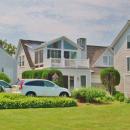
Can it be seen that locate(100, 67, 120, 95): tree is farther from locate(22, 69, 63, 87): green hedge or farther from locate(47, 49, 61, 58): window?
locate(47, 49, 61, 58): window

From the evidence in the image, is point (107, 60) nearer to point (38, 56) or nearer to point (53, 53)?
point (53, 53)

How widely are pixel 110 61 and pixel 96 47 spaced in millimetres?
Result: 4576

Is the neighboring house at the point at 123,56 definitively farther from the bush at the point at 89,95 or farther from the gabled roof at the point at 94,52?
the bush at the point at 89,95

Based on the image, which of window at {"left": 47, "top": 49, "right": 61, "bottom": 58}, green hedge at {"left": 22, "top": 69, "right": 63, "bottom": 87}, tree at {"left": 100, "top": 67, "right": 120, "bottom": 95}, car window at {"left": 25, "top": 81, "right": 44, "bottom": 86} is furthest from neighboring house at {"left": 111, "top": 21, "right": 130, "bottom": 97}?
car window at {"left": 25, "top": 81, "right": 44, "bottom": 86}

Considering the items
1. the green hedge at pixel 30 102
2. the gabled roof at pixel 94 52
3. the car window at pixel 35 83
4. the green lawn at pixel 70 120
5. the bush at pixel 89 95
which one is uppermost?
the gabled roof at pixel 94 52

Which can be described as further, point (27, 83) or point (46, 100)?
point (27, 83)

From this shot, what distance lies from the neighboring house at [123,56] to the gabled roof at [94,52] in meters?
13.9

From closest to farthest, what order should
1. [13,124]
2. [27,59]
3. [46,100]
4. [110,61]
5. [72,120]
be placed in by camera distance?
[13,124]
[72,120]
[46,100]
[27,59]
[110,61]

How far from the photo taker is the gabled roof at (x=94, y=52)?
64.1 meters

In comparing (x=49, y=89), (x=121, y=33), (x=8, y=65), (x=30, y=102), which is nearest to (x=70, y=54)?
(x=8, y=65)

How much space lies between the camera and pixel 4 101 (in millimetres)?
23688

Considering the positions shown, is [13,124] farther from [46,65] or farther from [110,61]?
[110,61]

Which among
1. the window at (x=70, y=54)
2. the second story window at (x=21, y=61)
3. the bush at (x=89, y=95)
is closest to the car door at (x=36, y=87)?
the bush at (x=89, y=95)

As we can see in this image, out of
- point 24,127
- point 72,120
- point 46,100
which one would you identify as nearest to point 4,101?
point 46,100
